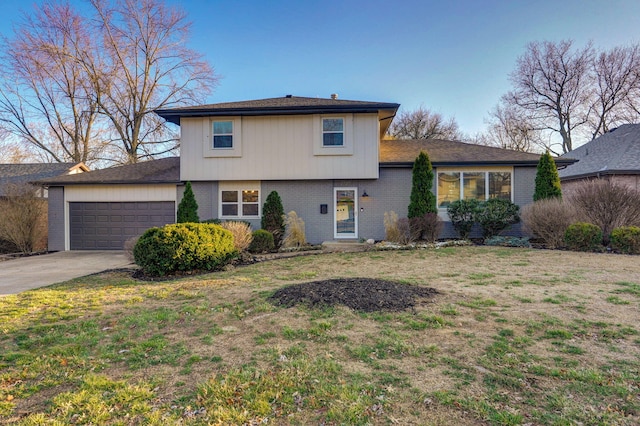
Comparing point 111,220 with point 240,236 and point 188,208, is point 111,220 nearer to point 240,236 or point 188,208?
point 188,208

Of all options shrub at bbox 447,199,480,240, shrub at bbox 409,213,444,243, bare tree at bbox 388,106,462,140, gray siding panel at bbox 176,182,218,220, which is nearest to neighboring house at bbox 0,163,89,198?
gray siding panel at bbox 176,182,218,220

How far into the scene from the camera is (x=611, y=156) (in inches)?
589

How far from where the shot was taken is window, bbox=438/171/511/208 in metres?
12.2

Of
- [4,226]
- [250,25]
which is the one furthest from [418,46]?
[4,226]

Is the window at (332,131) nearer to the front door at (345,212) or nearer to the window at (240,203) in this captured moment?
the front door at (345,212)

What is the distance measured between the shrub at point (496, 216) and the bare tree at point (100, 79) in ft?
61.4

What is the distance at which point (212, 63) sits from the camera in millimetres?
22766

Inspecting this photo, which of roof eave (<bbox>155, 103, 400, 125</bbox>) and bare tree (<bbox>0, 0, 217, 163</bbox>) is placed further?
bare tree (<bbox>0, 0, 217, 163</bbox>)

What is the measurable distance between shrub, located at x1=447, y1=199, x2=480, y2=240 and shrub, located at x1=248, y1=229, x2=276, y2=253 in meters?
6.17

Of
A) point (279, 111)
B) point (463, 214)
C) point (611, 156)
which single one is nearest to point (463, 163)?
point (463, 214)

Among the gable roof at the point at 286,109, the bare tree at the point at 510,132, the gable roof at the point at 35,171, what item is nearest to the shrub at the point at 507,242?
the gable roof at the point at 286,109

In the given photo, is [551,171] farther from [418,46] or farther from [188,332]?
[188,332]

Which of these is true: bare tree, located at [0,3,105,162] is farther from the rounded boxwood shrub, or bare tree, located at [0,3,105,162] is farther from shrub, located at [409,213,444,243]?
shrub, located at [409,213,444,243]

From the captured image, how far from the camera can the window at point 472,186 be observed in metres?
12.2
